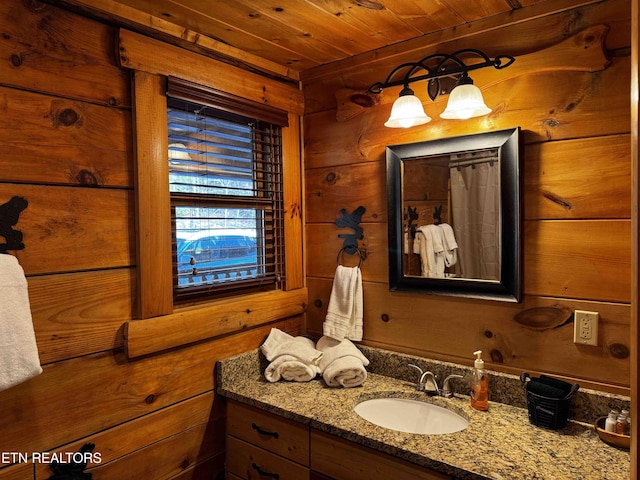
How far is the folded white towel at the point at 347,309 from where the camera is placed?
1959 millimetres

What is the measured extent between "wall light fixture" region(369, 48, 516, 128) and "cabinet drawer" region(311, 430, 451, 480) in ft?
3.77

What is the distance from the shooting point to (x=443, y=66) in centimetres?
170

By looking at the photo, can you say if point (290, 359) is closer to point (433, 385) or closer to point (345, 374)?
point (345, 374)

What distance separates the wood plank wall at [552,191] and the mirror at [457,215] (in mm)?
45

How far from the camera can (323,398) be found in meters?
1.68

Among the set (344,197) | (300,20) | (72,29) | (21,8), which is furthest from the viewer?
(344,197)

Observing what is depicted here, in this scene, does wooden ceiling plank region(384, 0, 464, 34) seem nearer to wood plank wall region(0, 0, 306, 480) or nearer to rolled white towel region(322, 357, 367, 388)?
wood plank wall region(0, 0, 306, 480)

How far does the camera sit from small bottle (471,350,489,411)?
155cm

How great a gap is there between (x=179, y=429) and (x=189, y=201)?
86cm

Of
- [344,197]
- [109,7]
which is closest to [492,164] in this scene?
[344,197]

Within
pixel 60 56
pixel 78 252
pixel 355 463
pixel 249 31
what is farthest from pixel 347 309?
pixel 60 56

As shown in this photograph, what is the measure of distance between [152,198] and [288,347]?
85 cm

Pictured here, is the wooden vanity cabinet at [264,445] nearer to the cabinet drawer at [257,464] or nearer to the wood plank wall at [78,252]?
the cabinet drawer at [257,464]

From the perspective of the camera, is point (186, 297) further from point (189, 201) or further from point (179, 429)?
point (179, 429)
